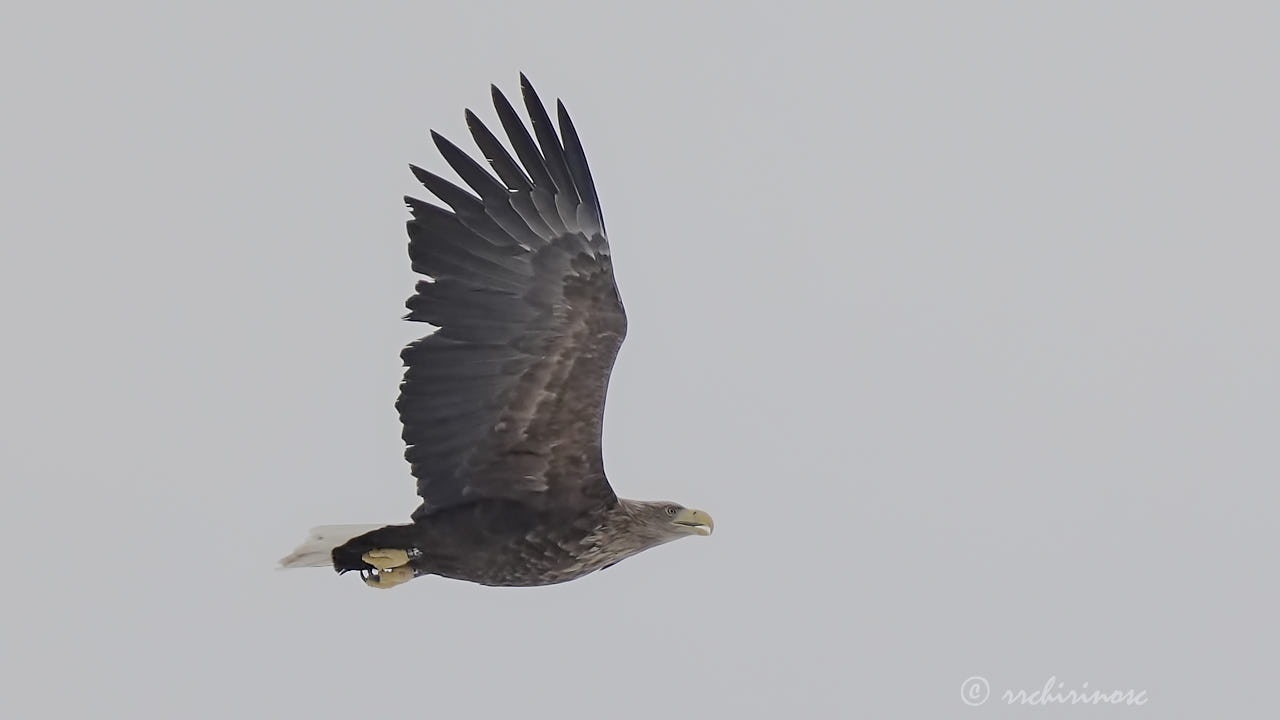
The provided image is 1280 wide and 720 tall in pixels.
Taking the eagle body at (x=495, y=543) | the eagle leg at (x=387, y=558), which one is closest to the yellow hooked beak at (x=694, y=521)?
the eagle body at (x=495, y=543)

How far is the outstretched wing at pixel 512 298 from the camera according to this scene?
39.7 ft

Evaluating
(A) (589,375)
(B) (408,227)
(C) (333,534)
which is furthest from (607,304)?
(C) (333,534)

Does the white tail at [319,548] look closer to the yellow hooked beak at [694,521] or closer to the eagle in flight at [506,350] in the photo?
the eagle in flight at [506,350]

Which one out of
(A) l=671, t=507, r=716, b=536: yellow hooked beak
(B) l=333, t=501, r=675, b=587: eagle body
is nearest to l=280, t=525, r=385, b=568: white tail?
(B) l=333, t=501, r=675, b=587: eagle body

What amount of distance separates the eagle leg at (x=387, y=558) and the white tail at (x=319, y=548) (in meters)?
0.22

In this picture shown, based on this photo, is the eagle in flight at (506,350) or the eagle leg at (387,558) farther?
the eagle leg at (387,558)

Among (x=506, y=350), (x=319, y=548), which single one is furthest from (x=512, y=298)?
(x=319, y=548)

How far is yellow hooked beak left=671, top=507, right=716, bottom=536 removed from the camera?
12.9 m

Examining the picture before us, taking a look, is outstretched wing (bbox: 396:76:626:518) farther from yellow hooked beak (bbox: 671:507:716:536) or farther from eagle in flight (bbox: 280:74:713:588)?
yellow hooked beak (bbox: 671:507:716:536)

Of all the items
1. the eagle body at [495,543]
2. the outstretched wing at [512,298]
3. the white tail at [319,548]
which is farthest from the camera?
the white tail at [319,548]

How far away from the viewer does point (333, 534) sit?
502 inches

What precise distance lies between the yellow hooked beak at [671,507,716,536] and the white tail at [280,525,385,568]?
5.74 ft

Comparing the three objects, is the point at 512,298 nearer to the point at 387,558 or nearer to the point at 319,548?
the point at 387,558

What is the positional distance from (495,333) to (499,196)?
0.77 m
